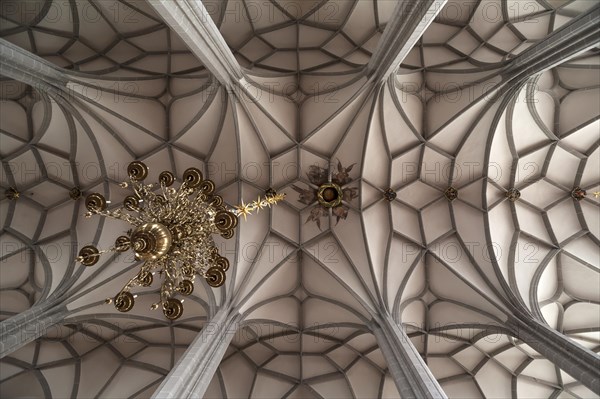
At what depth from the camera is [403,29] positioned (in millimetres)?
7750

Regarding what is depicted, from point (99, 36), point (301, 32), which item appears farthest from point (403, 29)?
point (99, 36)

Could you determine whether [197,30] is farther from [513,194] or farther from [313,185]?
[513,194]

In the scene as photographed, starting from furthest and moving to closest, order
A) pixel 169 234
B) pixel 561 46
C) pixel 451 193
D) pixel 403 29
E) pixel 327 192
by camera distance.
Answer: pixel 327 192
pixel 451 193
pixel 403 29
pixel 561 46
pixel 169 234

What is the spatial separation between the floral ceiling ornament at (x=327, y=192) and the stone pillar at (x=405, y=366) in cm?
385

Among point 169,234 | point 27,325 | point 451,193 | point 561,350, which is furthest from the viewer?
point 451,193

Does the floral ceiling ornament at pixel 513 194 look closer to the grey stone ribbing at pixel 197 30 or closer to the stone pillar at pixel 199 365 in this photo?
the grey stone ribbing at pixel 197 30

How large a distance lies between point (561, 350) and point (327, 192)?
7.15 meters

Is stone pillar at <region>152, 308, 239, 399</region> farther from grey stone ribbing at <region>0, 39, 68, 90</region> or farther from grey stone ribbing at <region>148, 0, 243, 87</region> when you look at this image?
grey stone ribbing at <region>0, 39, 68, 90</region>

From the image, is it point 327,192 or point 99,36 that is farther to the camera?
point 327,192

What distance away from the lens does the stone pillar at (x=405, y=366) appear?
7.14 metres

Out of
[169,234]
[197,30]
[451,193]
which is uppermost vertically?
[451,193]

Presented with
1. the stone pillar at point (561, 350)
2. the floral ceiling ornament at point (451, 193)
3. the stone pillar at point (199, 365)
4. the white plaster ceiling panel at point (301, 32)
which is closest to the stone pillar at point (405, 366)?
the stone pillar at point (561, 350)

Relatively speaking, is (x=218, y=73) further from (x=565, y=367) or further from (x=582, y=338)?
(x=582, y=338)

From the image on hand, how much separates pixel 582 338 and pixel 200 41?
555 inches
